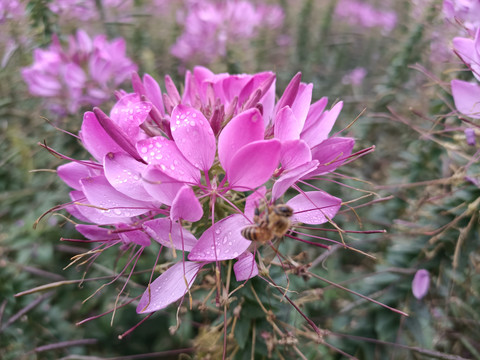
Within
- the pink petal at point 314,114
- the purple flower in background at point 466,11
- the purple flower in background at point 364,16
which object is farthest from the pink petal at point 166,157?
the purple flower in background at point 364,16

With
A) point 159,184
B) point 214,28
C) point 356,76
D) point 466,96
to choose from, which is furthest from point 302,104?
point 356,76

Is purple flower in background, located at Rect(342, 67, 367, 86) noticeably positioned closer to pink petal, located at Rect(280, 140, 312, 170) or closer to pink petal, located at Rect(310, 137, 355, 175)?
pink petal, located at Rect(310, 137, 355, 175)

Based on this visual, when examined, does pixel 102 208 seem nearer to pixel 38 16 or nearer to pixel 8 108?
pixel 38 16

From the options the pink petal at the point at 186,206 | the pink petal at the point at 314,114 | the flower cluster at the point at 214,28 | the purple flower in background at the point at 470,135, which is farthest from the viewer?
the flower cluster at the point at 214,28

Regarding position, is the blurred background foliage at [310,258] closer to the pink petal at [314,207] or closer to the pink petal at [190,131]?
the pink petal at [314,207]

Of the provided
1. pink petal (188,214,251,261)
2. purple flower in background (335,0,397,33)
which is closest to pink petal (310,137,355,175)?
pink petal (188,214,251,261)

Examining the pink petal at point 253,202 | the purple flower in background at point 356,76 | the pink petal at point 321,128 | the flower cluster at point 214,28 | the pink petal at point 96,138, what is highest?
the pink petal at point 96,138

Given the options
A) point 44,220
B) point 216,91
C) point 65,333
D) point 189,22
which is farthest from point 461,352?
point 189,22
